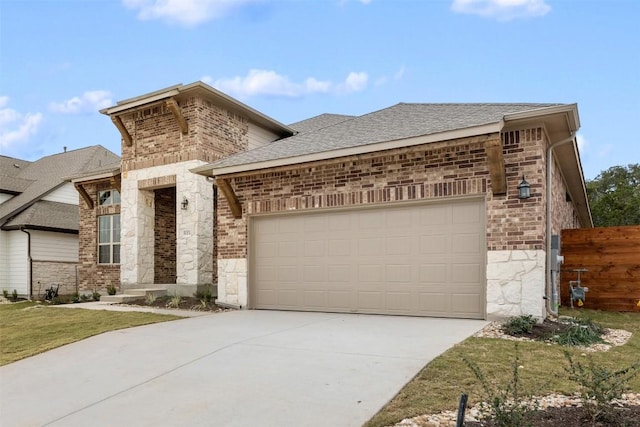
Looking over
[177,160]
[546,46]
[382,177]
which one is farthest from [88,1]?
[546,46]

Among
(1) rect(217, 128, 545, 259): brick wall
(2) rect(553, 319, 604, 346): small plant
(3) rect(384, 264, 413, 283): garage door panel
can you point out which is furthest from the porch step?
(2) rect(553, 319, 604, 346): small plant

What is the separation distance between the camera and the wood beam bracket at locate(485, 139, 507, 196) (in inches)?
287

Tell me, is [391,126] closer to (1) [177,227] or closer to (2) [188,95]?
(2) [188,95]

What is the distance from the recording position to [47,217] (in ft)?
58.7

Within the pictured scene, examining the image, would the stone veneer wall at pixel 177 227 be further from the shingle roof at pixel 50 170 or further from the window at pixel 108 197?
the shingle roof at pixel 50 170

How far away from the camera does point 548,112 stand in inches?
283

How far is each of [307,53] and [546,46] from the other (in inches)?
267

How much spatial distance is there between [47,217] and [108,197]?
4.40 m

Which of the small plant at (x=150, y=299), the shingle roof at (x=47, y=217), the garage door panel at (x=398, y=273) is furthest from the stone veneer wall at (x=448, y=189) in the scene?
the shingle roof at (x=47, y=217)

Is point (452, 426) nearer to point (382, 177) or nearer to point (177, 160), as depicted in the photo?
point (382, 177)

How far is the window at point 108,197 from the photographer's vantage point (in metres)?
15.2

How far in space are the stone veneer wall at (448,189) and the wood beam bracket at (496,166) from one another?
108 mm

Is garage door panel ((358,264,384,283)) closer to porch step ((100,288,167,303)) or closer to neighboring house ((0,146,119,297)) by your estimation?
porch step ((100,288,167,303))

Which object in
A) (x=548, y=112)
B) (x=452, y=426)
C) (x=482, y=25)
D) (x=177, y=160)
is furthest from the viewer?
(x=177, y=160)
